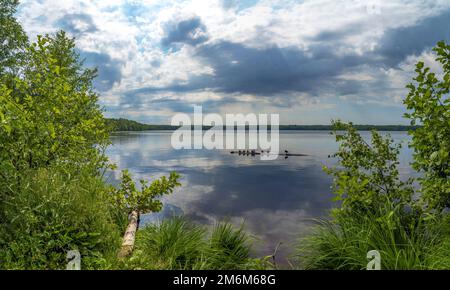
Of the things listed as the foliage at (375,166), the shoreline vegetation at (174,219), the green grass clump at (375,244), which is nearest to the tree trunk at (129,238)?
the shoreline vegetation at (174,219)

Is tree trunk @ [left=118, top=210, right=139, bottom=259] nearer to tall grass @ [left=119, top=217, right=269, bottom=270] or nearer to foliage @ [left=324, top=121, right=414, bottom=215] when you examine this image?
tall grass @ [left=119, top=217, right=269, bottom=270]

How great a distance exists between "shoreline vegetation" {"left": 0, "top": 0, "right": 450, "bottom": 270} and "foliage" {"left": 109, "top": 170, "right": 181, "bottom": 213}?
4.73 feet

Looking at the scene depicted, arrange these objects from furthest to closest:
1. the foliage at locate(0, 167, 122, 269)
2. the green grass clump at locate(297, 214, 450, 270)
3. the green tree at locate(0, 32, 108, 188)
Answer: the green tree at locate(0, 32, 108, 188) → the foliage at locate(0, 167, 122, 269) → the green grass clump at locate(297, 214, 450, 270)

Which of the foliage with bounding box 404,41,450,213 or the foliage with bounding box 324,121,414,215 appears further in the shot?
the foliage with bounding box 324,121,414,215

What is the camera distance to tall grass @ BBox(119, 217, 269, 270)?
207 inches

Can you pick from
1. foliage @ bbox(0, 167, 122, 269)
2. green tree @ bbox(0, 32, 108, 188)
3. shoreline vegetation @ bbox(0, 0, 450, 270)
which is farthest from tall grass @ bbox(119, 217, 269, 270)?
green tree @ bbox(0, 32, 108, 188)

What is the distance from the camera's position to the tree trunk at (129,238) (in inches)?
217

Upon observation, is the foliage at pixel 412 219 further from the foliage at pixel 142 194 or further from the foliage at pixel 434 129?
the foliage at pixel 142 194

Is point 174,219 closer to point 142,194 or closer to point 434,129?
point 142,194

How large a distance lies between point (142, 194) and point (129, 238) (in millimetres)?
2369

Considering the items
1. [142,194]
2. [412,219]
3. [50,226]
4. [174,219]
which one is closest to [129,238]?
[174,219]

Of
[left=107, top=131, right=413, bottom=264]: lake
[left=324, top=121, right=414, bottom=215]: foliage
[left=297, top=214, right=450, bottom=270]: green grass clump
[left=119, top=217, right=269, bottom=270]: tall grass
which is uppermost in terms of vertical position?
[left=324, top=121, right=414, bottom=215]: foliage

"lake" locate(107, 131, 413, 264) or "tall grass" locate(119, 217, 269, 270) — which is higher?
"tall grass" locate(119, 217, 269, 270)

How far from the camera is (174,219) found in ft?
22.9
